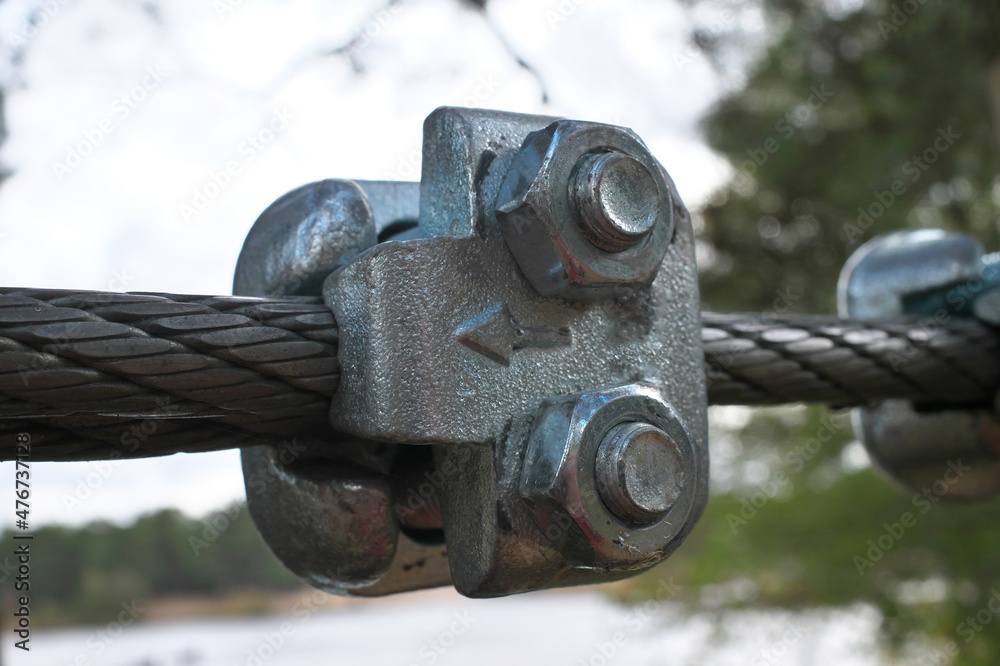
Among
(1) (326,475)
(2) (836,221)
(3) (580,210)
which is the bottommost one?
(1) (326,475)

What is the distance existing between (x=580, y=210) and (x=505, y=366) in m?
0.07

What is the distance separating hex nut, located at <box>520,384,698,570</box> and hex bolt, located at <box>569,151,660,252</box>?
63mm

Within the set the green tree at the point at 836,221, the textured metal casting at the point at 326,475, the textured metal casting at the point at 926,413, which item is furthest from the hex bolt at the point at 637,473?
the green tree at the point at 836,221

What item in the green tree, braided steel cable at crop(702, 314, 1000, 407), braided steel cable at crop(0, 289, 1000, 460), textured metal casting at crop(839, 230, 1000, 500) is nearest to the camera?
braided steel cable at crop(0, 289, 1000, 460)

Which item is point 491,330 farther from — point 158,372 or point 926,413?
point 926,413

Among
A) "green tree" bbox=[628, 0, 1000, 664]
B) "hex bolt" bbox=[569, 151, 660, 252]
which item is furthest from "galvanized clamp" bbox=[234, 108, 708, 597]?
"green tree" bbox=[628, 0, 1000, 664]

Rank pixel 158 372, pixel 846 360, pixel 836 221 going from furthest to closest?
pixel 836 221 < pixel 846 360 < pixel 158 372

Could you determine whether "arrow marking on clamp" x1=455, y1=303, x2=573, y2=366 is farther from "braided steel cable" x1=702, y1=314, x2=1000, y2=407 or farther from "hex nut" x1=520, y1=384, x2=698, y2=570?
"braided steel cable" x1=702, y1=314, x2=1000, y2=407

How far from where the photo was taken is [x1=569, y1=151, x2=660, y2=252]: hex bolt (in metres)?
0.35

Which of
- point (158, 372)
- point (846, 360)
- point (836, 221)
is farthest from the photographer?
point (836, 221)

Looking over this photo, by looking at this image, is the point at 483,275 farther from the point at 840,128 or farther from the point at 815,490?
the point at 840,128

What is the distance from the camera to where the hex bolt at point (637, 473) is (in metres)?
0.34

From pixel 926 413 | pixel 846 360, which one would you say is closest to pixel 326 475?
pixel 846 360

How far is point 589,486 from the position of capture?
336mm
